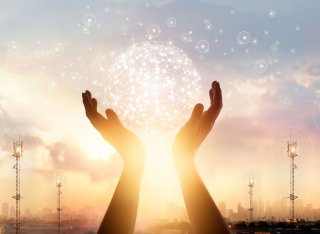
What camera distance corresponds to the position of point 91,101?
215 inches

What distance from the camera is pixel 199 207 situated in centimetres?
386

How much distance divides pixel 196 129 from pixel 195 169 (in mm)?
716

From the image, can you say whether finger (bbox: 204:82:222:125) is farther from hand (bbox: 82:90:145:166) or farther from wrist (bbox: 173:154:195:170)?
hand (bbox: 82:90:145:166)

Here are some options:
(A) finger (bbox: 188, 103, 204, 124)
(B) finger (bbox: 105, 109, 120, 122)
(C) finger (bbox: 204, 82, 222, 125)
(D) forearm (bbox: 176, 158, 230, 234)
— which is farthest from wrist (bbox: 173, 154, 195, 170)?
(B) finger (bbox: 105, 109, 120, 122)

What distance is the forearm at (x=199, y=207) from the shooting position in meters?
3.70

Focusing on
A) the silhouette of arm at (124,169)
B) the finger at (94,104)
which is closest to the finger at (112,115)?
the silhouette of arm at (124,169)

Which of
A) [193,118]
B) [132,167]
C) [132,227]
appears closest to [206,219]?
[132,227]

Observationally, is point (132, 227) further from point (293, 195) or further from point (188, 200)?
point (293, 195)

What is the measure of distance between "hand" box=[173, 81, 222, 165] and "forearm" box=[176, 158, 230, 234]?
1.30 feet

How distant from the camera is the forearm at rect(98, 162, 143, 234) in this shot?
3.84 m

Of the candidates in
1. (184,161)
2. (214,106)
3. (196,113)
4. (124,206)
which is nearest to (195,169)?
(184,161)

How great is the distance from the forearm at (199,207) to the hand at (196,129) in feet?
1.30

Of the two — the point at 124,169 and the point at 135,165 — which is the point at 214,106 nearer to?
the point at 135,165

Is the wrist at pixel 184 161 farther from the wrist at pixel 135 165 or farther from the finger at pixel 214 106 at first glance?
the finger at pixel 214 106
